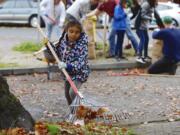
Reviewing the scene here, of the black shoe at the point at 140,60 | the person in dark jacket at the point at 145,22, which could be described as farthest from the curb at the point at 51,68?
the person in dark jacket at the point at 145,22

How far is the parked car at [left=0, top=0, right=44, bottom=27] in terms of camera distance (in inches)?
1174

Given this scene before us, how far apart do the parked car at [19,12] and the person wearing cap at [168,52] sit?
16.6 m

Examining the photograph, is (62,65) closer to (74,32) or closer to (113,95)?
(74,32)

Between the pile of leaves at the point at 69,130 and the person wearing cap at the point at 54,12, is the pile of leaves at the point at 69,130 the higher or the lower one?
the higher one

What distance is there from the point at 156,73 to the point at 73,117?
246 inches

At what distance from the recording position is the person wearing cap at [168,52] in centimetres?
1355

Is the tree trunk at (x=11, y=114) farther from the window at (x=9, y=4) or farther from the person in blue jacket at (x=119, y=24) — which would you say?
the window at (x=9, y=4)

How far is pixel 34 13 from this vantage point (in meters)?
29.8

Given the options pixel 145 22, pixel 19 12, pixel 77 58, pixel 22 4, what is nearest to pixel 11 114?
pixel 77 58

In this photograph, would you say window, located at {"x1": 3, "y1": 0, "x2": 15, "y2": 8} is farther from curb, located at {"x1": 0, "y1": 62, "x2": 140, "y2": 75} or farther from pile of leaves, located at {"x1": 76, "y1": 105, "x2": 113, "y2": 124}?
pile of leaves, located at {"x1": 76, "y1": 105, "x2": 113, "y2": 124}

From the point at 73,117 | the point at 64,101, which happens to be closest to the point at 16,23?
the point at 64,101

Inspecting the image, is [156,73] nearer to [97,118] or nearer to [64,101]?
[64,101]

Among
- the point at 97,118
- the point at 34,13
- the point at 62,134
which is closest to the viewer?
the point at 62,134

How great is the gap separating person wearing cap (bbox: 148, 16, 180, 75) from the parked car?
16.6 m
